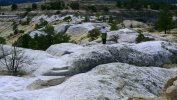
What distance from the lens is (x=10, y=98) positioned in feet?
45.0

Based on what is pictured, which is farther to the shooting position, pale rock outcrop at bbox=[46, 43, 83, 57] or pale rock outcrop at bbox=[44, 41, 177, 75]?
pale rock outcrop at bbox=[46, 43, 83, 57]

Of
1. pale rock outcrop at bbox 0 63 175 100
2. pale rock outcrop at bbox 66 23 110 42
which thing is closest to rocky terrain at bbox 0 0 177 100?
pale rock outcrop at bbox 0 63 175 100

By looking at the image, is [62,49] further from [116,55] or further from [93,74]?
[93,74]

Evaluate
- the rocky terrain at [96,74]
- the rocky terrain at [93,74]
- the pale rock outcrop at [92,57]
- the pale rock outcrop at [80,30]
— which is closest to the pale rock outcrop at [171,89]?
the rocky terrain at [96,74]

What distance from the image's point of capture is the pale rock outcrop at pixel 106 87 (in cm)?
1366

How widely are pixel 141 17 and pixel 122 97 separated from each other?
4960 inches

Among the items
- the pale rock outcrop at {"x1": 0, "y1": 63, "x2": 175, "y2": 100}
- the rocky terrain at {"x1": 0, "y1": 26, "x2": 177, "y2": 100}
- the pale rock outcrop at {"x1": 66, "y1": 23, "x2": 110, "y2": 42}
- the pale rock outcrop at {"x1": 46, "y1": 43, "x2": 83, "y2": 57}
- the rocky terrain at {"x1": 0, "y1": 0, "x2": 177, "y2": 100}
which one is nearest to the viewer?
the pale rock outcrop at {"x1": 0, "y1": 63, "x2": 175, "y2": 100}

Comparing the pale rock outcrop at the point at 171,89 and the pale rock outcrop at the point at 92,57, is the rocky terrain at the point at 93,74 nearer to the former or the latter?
the pale rock outcrop at the point at 92,57

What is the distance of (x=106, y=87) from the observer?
47.1 ft

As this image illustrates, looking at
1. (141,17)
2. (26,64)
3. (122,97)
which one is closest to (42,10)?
(141,17)

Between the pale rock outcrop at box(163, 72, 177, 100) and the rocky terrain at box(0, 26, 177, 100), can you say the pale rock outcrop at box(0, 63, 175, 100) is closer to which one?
the rocky terrain at box(0, 26, 177, 100)

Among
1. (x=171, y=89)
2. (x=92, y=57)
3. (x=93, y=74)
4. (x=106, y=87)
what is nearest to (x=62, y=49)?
(x=92, y=57)

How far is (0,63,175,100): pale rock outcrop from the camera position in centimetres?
1366

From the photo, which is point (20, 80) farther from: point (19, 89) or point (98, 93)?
point (98, 93)
